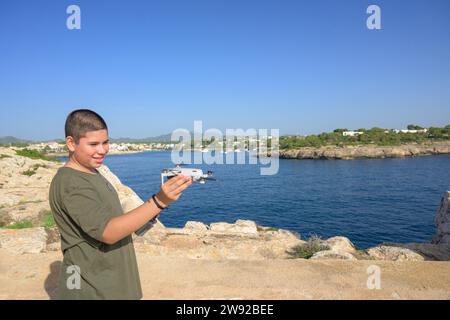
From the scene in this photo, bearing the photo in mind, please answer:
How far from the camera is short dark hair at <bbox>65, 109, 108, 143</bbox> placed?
2504mm

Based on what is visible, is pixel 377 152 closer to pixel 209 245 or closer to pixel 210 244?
pixel 210 244

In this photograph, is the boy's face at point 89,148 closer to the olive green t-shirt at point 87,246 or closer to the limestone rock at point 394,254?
the olive green t-shirt at point 87,246

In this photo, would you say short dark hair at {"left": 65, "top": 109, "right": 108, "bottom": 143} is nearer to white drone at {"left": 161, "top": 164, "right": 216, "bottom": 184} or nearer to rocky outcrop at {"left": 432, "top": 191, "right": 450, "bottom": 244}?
white drone at {"left": 161, "top": 164, "right": 216, "bottom": 184}

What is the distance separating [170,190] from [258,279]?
5481mm

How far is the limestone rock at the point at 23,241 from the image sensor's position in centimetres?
959

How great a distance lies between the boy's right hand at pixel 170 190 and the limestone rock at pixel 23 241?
9551 millimetres

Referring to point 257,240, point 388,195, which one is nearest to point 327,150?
point 388,195

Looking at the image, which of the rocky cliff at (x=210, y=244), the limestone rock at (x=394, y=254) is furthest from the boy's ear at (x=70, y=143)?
the limestone rock at (x=394, y=254)

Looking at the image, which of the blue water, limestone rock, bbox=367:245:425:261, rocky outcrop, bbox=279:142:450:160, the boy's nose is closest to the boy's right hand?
the boy's nose

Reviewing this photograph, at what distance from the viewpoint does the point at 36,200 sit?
15.8 meters

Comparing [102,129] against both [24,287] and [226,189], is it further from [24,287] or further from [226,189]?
[226,189]

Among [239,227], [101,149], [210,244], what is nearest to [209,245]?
[210,244]

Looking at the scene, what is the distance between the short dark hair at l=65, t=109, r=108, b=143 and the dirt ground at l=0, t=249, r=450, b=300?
4721mm
